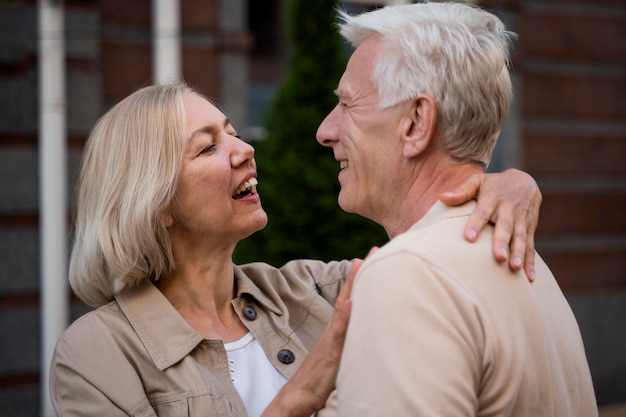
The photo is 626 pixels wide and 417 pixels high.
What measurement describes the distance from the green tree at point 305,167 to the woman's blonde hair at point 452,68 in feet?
10.9

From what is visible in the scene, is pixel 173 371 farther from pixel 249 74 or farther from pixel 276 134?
pixel 249 74

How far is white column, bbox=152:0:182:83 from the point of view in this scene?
19.6 feet

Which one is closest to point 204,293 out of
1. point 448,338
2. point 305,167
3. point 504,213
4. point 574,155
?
point 504,213

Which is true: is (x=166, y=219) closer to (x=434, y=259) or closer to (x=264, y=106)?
(x=434, y=259)

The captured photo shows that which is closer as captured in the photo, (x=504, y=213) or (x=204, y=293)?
(x=504, y=213)

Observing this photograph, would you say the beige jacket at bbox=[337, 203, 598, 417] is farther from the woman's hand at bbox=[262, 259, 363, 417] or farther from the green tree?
the green tree

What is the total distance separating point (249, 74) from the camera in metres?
6.77

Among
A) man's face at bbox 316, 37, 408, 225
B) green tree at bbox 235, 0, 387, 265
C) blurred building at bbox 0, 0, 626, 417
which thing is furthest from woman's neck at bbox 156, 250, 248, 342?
blurred building at bbox 0, 0, 626, 417

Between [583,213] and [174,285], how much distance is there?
5.94m

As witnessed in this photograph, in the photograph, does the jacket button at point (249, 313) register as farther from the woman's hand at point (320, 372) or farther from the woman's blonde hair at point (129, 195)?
the woman's hand at point (320, 372)

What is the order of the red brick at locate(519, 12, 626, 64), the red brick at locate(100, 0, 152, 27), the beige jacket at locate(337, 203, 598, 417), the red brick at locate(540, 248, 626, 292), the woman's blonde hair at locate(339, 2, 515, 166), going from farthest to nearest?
the red brick at locate(540, 248, 626, 292) → the red brick at locate(519, 12, 626, 64) → the red brick at locate(100, 0, 152, 27) → the woman's blonde hair at locate(339, 2, 515, 166) → the beige jacket at locate(337, 203, 598, 417)

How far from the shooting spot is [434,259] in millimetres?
1590

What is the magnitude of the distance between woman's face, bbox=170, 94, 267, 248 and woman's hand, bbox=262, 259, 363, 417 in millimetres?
621

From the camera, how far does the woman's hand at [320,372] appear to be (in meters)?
1.72
